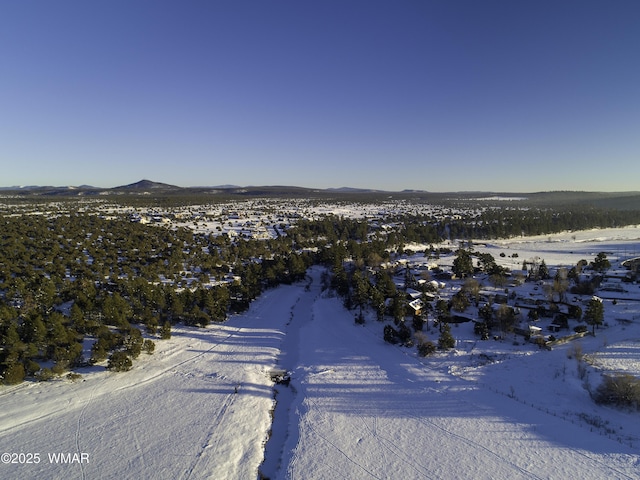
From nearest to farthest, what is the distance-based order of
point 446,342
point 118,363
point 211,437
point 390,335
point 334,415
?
1. point 211,437
2. point 334,415
3. point 118,363
4. point 446,342
5. point 390,335

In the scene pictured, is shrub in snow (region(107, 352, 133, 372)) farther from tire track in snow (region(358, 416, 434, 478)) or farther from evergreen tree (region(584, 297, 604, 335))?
evergreen tree (region(584, 297, 604, 335))

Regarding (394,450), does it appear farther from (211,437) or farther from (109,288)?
(109,288)

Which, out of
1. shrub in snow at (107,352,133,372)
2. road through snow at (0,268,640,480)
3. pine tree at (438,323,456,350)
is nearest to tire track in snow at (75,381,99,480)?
road through snow at (0,268,640,480)

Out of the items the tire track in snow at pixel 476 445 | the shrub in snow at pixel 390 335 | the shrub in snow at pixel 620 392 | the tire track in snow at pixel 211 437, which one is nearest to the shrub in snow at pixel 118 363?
the tire track in snow at pixel 211 437

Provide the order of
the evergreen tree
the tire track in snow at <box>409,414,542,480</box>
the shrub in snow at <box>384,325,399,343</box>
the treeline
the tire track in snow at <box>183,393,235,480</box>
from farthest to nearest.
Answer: the treeline, the shrub in snow at <box>384,325,399,343</box>, the evergreen tree, the tire track in snow at <box>183,393,235,480</box>, the tire track in snow at <box>409,414,542,480</box>

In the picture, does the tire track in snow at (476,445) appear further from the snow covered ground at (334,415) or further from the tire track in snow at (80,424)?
the tire track in snow at (80,424)

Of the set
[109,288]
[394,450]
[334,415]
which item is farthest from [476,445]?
[109,288]

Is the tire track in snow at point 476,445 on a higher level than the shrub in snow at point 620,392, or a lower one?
lower

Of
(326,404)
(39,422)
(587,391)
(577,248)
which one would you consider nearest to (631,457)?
(587,391)
